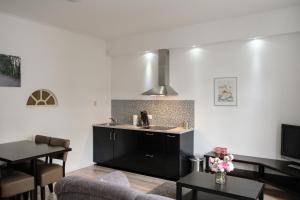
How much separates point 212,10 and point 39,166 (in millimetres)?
3262

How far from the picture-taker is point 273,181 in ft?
11.0

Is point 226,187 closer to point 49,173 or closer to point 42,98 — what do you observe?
point 49,173

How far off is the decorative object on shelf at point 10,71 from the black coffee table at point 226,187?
287cm

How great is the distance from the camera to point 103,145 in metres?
4.84

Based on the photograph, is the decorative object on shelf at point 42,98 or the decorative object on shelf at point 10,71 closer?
the decorative object on shelf at point 10,71

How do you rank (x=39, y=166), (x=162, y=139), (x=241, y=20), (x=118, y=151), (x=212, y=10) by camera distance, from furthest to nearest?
(x=118, y=151) < (x=162, y=139) < (x=241, y=20) < (x=212, y=10) < (x=39, y=166)

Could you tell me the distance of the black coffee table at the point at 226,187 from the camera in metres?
2.39

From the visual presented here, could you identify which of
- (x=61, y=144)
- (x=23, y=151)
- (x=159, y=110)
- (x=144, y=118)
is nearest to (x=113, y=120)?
(x=144, y=118)

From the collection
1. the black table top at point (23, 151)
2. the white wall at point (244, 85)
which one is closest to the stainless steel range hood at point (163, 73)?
the white wall at point (244, 85)

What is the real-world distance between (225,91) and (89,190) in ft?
9.78

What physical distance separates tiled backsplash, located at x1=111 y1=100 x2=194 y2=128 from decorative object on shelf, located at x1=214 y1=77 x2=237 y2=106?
1.66ft

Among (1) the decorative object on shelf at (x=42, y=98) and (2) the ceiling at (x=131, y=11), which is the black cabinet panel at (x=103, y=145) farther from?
(2) the ceiling at (x=131, y=11)

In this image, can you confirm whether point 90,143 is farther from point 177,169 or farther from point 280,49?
point 280,49

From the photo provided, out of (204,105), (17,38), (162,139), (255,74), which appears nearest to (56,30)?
(17,38)
